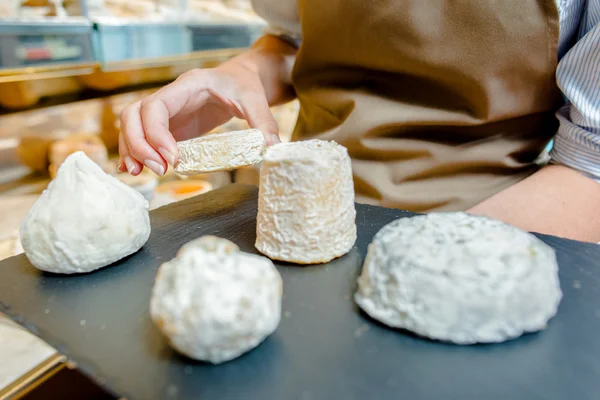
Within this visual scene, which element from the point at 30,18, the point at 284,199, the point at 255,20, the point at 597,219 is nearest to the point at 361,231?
the point at 284,199

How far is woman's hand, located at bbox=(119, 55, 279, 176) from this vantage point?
89cm

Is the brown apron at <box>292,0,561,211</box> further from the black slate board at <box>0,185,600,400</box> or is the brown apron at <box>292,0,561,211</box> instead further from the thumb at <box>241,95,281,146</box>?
the black slate board at <box>0,185,600,400</box>

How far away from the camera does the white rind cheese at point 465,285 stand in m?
0.53

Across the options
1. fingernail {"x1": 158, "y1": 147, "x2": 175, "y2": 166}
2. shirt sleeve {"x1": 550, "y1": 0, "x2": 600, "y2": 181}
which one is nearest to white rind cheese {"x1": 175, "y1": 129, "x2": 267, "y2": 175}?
fingernail {"x1": 158, "y1": 147, "x2": 175, "y2": 166}

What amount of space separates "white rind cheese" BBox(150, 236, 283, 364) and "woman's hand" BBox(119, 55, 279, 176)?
38 centimetres

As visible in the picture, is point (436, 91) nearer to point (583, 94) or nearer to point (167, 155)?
point (583, 94)

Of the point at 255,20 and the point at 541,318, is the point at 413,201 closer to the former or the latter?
the point at 541,318

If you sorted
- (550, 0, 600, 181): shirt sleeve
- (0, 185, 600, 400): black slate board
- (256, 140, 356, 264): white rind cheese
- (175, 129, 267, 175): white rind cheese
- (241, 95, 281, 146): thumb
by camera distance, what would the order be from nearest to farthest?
1. (0, 185, 600, 400): black slate board
2. (256, 140, 356, 264): white rind cheese
3. (175, 129, 267, 175): white rind cheese
4. (550, 0, 600, 181): shirt sleeve
5. (241, 95, 281, 146): thumb

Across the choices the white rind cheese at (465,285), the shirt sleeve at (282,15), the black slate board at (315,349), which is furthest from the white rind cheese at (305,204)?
the shirt sleeve at (282,15)

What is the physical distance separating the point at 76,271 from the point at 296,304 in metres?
0.34

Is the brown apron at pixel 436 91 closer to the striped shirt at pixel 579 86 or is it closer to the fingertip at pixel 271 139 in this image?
the striped shirt at pixel 579 86

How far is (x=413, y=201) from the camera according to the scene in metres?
1.04

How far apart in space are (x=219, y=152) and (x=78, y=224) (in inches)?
10.1

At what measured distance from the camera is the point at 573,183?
0.98 m
